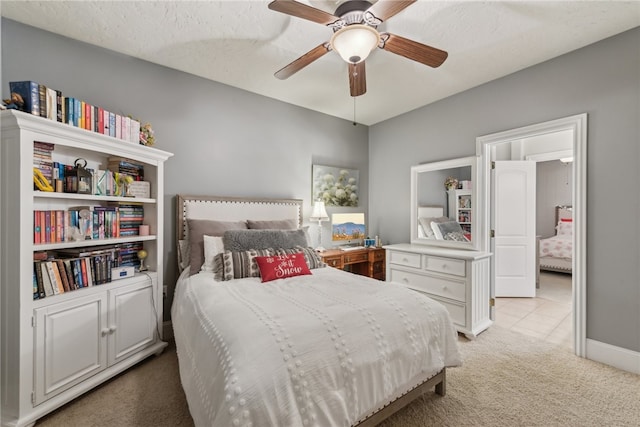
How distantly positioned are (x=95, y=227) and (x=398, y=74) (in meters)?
3.10

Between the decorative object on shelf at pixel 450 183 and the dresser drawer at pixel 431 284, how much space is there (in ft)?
3.79

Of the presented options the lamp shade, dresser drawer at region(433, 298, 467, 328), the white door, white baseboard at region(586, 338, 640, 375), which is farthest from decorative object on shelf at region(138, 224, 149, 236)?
the white door

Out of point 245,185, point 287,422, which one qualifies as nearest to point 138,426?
point 287,422

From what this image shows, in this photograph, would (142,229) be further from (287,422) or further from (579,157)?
(579,157)

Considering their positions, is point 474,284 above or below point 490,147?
below

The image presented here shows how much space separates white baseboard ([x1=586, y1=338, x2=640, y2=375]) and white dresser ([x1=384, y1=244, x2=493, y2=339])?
2.68ft

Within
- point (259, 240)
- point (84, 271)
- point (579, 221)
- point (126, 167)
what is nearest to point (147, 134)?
point (126, 167)

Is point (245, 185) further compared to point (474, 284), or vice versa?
point (245, 185)

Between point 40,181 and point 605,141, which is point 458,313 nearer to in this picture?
point 605,141

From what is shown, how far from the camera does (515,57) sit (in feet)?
8.38

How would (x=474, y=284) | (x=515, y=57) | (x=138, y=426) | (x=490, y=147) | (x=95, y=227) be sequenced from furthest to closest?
1. (x=490, y=147)
2. (x=474, y=284)
3. (x=515, y=57)
4. (x=95, y=227)
5. (x=138, y=426)

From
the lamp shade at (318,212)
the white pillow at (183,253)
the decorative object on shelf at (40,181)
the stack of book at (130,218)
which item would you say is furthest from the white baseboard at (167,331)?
the lamp shade at (318,212)

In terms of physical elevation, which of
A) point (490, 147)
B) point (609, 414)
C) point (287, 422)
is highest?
point (490, 147)

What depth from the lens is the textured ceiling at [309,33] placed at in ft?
6.36
